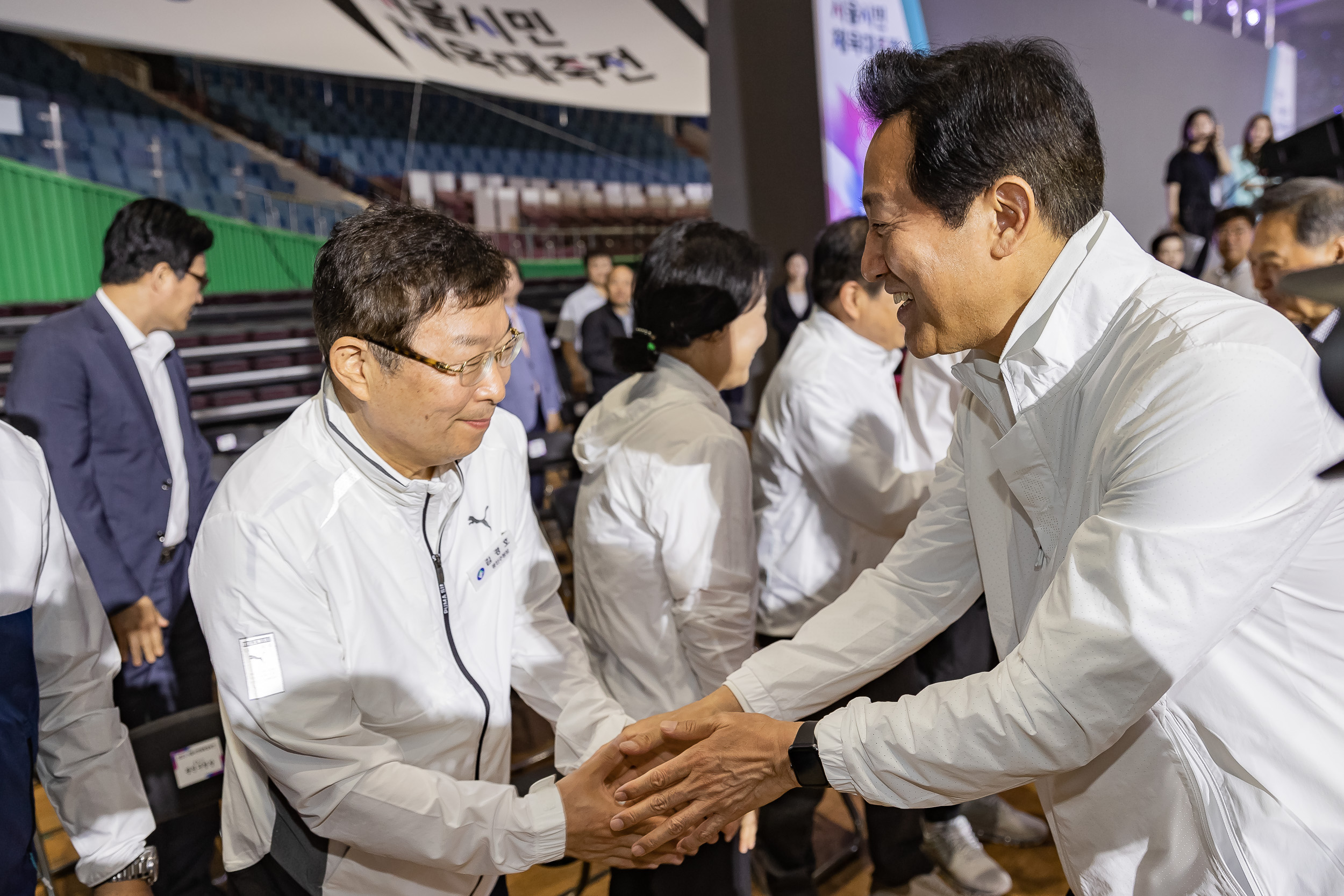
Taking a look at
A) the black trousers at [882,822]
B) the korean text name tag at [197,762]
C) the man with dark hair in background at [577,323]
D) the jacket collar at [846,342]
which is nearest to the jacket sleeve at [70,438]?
the korean text name tag at [197,762]

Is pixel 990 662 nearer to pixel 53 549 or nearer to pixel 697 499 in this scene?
pixel 697 499

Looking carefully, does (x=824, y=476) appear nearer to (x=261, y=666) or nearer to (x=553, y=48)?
(x=261, y=666)

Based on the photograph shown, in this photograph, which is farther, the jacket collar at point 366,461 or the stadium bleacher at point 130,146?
the stadium bleacher at point 130,146

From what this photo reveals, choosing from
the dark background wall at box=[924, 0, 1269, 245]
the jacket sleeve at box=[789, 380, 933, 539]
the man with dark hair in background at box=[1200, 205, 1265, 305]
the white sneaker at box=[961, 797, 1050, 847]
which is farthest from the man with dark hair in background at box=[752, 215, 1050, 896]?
the dark background wall at box=[924, 0, 1269, 245]

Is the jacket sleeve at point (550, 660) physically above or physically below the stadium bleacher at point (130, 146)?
below

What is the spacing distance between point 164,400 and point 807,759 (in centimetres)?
239

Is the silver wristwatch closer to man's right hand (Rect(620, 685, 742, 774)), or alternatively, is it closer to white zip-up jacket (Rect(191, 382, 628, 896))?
white zip-up jacket (Rect(191, 382, 628, 896))

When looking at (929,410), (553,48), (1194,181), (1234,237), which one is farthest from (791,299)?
(929,410)

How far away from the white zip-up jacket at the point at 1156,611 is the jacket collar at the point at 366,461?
0.68 m

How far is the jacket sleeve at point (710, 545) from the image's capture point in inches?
64.1

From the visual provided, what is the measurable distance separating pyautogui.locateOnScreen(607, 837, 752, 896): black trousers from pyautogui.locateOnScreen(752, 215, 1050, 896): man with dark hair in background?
1.33 ft

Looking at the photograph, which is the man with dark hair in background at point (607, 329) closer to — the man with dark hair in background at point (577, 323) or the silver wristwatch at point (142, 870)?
the man with dark hair in background at point (577, 323)

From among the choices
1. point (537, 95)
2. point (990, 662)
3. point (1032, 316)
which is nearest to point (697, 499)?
point (1032, 316)

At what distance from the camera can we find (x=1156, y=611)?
0.84 m
